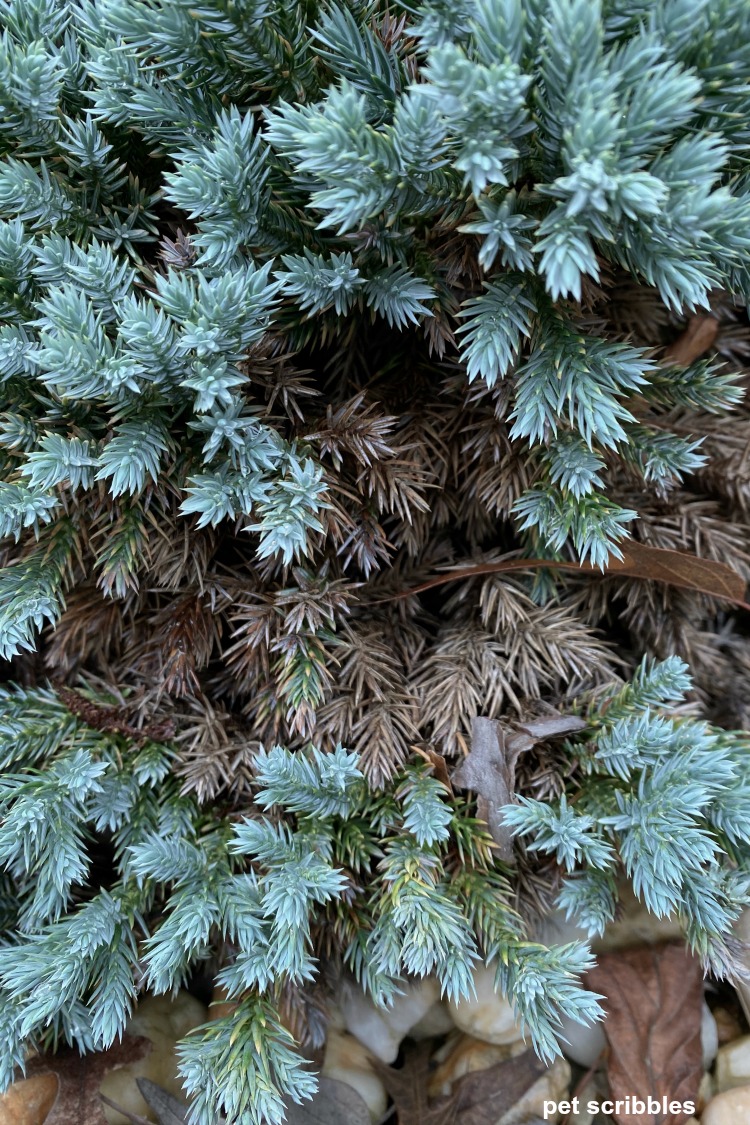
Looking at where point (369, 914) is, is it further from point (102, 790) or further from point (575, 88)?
point (575, 88)

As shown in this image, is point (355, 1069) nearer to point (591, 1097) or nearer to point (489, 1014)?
point (489, 1014)

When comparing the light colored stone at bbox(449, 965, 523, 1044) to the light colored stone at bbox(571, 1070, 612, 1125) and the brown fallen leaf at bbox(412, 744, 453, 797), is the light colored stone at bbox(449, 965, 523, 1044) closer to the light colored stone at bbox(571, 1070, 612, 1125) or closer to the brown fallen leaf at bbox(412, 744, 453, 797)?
the light colored stone at bbox(571, 1070, 612, 1125)

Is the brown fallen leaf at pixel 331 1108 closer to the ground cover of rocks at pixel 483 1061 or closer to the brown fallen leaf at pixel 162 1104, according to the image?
the ground cover of rocks at pixel 483 1061

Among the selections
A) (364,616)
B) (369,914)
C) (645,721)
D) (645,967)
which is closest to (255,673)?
(364,616)

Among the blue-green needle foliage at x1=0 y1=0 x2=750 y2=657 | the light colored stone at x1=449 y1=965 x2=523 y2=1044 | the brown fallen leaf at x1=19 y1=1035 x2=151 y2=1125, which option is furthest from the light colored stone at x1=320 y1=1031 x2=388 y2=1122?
the blue-green needle foliage at x1=0 y1=0 x2=750 y2=657

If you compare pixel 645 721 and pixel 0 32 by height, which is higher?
pixel 0 32

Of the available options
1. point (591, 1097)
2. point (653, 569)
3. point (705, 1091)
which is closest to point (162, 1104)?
point (591, 1097)
